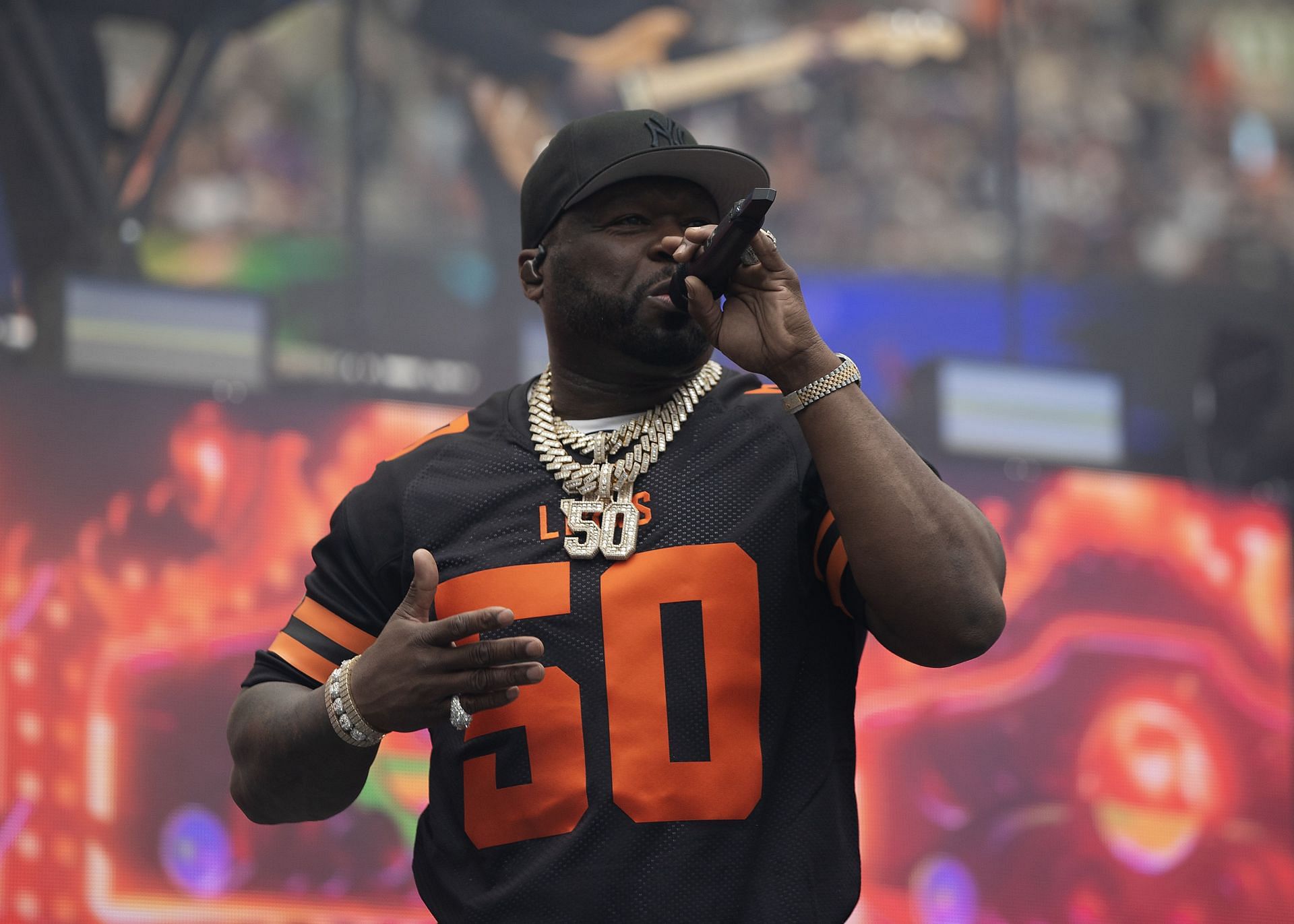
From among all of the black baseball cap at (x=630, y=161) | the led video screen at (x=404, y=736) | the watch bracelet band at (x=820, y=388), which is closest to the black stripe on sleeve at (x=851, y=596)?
the watch bracelet band at (x=820, y=388)

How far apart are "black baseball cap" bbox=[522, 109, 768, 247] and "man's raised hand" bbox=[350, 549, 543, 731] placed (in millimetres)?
531

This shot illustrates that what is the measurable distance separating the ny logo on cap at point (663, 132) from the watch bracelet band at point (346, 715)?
0.68 metres

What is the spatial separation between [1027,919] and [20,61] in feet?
11.8

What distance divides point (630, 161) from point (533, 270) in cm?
24

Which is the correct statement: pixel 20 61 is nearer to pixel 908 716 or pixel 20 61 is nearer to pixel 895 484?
pixel 908 716

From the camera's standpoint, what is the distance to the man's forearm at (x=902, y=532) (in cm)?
129

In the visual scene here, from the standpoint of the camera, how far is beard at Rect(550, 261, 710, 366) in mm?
1565

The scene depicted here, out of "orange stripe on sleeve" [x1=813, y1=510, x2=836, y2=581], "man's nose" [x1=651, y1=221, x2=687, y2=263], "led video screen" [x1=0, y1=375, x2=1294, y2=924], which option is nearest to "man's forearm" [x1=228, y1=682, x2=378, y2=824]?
"orange stripe on sleeve" [x1=813, y1=510, x2=836, y2=581]

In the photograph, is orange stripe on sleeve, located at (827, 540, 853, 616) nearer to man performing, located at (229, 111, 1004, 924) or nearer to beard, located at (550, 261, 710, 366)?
man performing, located at (229, 111, 1004, 924)

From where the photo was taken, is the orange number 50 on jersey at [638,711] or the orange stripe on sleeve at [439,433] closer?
the orange number 50 on jersey at [638,711]

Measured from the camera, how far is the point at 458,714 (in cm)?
132

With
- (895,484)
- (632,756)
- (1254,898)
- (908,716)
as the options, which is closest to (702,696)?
(632,756)

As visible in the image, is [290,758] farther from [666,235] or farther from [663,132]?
[663,132]

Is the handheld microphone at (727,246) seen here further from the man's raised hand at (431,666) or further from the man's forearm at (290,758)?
the man's forearm at (290,758)
